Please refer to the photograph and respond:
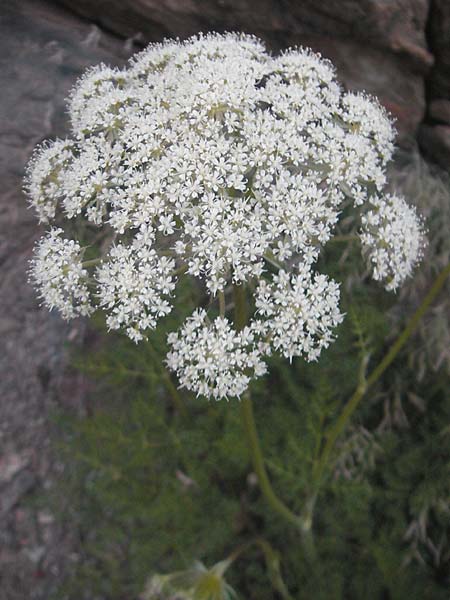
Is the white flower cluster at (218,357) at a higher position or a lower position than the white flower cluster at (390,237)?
lower

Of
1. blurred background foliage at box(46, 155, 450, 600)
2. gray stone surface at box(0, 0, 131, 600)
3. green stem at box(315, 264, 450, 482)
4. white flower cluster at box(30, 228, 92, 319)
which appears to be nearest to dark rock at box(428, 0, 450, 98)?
blurred background foliage at box(46, 155, 450, 600)

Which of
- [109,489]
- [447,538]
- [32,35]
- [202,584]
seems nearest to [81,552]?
[109,489]

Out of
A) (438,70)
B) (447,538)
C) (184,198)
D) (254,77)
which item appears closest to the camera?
(184,198)

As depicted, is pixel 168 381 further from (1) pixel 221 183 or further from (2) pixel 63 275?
(1) pixel 221 183

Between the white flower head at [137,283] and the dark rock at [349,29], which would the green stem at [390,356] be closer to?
the white flower head at [137,283]

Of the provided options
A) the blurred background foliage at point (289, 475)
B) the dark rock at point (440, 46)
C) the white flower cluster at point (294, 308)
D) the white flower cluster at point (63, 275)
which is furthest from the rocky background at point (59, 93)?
the white flower cluster at point (294, 308)

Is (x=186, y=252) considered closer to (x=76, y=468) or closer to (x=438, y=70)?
(x=76, y=468)
